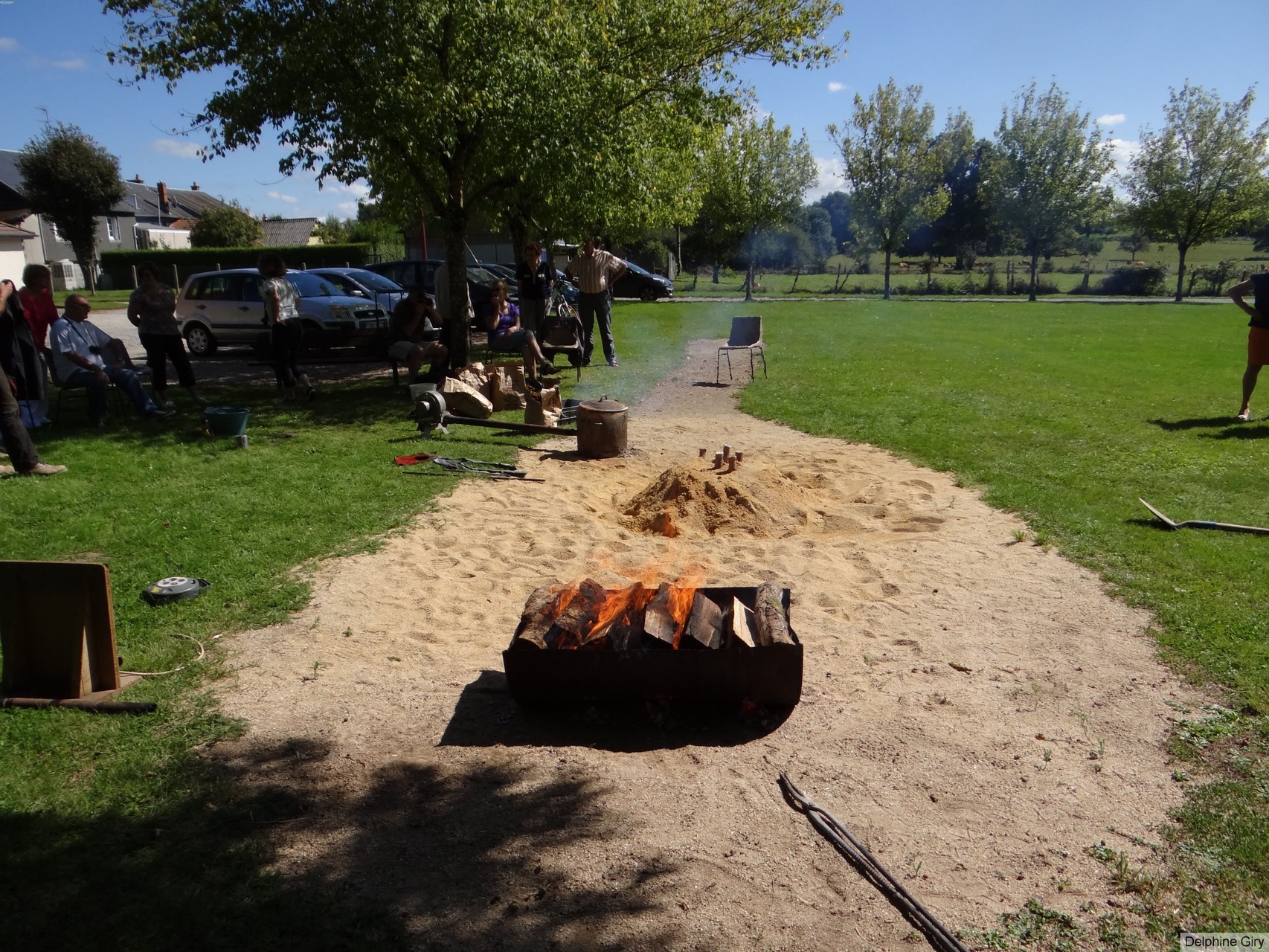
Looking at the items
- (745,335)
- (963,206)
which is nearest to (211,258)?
(745,335)

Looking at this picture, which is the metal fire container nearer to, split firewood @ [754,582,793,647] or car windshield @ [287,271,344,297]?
split firewood @ [754,582,793,647]

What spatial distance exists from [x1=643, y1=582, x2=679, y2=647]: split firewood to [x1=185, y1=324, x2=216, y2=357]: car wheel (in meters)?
14.9

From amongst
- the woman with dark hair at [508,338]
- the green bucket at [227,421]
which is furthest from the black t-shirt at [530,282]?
the green bucket at [227,421]

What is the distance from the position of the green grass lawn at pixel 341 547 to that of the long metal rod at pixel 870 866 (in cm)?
74

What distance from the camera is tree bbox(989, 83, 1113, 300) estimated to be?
3931 cm

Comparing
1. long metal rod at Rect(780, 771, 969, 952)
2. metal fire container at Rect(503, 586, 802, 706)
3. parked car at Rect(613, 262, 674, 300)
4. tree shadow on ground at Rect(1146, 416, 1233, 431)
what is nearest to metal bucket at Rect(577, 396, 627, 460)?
metal fire container at Rect(503, 586, 802, 706)

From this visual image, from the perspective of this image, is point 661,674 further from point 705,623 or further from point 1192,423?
point 1192,423

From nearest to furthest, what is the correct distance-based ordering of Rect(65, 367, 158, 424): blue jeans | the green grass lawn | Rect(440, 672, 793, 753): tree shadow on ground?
1. the green grass lawn
2. Rect(440, 672, 793, 753): tree shadow on ground
3. Rect(65, 367, 158, 424): blue jeans

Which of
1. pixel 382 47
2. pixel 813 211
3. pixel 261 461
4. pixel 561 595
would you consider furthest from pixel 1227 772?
pixel 813 211

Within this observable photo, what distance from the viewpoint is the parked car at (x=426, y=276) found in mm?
18031

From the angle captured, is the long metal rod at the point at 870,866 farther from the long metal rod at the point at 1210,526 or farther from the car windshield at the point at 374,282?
the car windshield at the point at 374,282

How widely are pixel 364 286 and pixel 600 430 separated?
9840mm

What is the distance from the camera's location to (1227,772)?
11.6 feet

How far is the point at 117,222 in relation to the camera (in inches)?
1969
